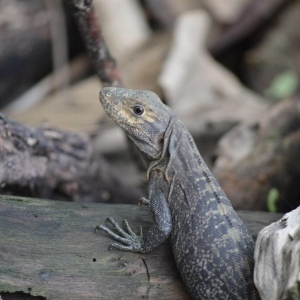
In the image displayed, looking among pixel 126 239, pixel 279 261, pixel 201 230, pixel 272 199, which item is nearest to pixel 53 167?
pixel 126 239

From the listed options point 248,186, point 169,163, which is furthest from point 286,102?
point 169,163

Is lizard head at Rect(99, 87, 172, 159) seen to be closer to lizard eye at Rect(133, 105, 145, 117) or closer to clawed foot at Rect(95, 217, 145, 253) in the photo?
lizard eye at Rect(133, 105, 145, 117)

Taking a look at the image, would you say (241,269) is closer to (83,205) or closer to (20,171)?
(83,205)

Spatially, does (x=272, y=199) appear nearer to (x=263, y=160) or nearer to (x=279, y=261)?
(x=263, y=160)

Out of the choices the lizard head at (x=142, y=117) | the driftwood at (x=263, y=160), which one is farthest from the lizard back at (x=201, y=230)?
the driftwood at (x=263, y=160)

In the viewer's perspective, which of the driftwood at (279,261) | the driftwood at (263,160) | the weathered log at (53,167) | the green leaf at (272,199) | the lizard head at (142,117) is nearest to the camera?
the driftwood at (279,261)

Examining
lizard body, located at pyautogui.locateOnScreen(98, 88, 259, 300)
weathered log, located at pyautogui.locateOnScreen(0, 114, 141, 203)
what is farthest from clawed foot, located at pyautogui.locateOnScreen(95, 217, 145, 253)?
weathered log, located at pyautogui.locateOnScreen(0, 114, 141, 203)

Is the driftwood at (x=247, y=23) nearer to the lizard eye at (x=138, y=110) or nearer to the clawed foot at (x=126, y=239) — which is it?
the lizard eye at (x=138, y=110)
